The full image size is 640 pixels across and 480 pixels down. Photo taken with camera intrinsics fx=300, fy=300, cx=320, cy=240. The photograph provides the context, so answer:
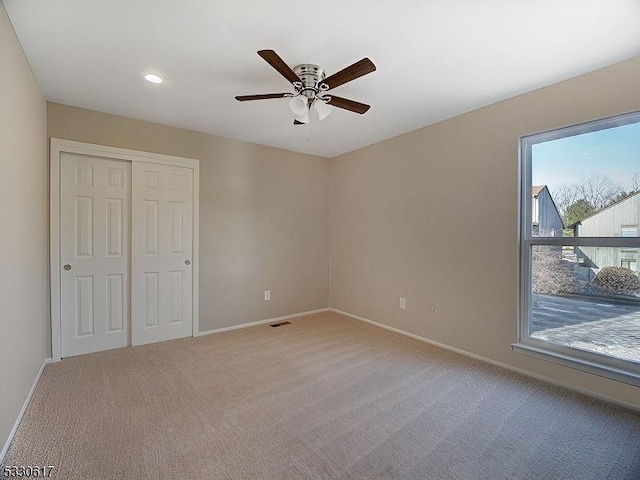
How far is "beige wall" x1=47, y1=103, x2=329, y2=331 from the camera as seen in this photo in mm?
3250

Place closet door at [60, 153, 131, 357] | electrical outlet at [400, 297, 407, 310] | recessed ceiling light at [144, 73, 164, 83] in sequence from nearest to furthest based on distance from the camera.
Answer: recessed ceiling light at [144, 73, 164, 83] → closet door at [60, 153, 131, 357] → electrical outlet at [400, 297, 407, 310]

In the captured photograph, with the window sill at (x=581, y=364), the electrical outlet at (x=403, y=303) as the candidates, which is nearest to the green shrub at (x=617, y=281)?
the window sill at (x=581, y=364)

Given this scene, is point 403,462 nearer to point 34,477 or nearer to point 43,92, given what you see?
point 34,477

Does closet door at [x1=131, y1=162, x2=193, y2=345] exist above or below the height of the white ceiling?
below

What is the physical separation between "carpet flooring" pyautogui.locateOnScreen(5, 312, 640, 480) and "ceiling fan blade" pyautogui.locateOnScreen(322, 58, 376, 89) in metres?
2.18

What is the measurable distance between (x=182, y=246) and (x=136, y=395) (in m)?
1.67

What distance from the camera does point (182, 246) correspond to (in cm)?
348

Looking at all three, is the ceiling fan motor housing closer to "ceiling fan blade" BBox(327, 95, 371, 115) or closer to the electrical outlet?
"ceiling fan blade" BBox(327, 95, 371, 115)

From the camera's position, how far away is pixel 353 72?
1.80 metres

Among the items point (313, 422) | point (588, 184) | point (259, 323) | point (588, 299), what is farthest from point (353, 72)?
point (259, 323)

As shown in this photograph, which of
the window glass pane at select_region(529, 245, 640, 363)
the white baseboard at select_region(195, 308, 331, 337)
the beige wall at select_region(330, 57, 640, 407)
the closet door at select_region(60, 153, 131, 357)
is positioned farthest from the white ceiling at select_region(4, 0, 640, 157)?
the white baseboard at select_region(195, 308, 331, 337)

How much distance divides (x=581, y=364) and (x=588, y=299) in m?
0.50

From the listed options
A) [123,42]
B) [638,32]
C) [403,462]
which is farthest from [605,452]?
[123,42]

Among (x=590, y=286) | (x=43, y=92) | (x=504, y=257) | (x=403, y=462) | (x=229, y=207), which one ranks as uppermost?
(x=43, y=92)
